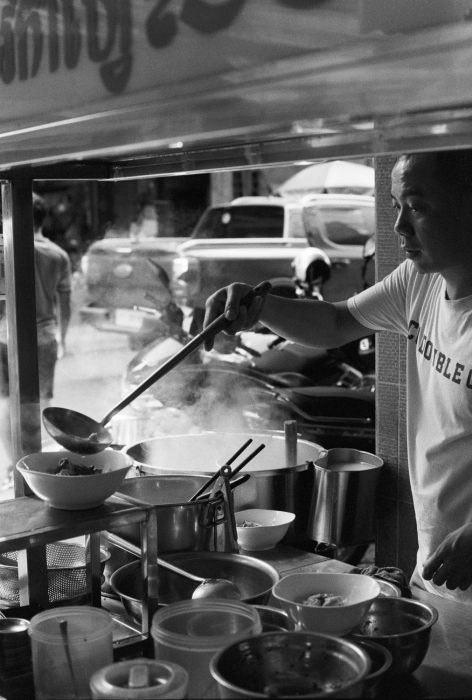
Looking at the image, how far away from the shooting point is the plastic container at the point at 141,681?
4.25 feet

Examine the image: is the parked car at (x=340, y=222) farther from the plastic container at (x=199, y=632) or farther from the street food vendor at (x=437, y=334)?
the plastic container at (x=199, y=632)

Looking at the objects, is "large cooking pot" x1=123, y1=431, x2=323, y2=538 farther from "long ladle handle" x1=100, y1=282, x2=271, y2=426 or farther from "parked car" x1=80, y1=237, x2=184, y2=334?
"parked car" x1=80, y1=237, x2=184, y2=334

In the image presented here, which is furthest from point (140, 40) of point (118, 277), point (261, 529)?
point (118, 277)

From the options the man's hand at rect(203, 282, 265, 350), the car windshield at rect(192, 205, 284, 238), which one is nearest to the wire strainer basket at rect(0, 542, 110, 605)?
the man's hand at rect(203, 282, 265, 350)

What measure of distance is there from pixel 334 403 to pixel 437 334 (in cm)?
243

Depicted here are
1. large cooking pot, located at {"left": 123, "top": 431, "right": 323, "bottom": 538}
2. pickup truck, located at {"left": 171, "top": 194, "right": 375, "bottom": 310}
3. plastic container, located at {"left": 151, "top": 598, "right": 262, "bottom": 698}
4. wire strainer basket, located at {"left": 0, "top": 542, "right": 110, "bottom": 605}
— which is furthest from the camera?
pickup truck, located at {"left": 171, "top": 194, "right": 375, "bottom": 310}

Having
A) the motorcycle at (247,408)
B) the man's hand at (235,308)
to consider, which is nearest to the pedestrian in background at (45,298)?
the motorcycle at (247,408)

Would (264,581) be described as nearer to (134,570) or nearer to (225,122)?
(134,570)

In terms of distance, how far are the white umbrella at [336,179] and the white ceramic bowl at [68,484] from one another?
892 centimetres

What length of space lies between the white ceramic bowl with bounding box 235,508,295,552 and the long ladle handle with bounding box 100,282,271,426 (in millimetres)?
697

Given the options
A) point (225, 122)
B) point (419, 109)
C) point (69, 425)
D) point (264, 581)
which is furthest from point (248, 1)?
point (264, 581)

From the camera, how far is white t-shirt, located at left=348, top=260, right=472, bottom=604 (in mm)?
2318

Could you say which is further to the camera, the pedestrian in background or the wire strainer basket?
the pedestrian in background

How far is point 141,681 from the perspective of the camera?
1323 mm
